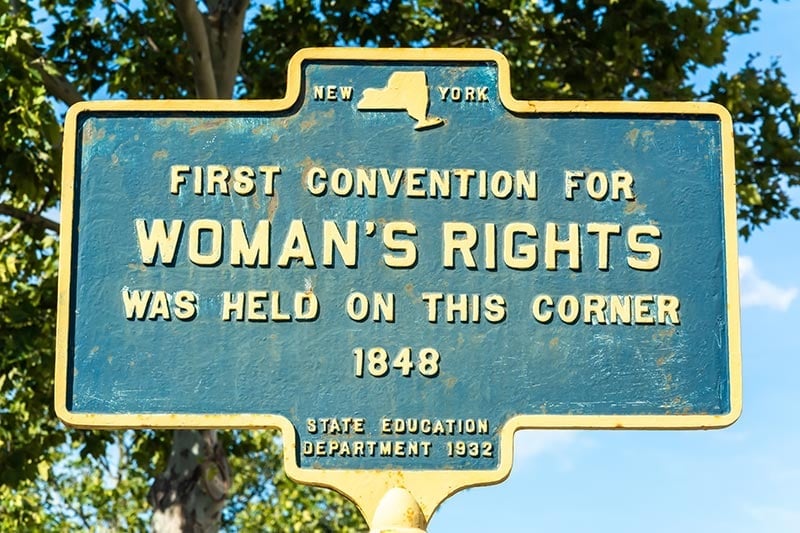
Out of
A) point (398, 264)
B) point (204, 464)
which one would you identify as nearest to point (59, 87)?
point (204, 464)

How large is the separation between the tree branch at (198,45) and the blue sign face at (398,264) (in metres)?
7.01

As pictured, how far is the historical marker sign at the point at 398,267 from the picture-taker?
13.6 ft

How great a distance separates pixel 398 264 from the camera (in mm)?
4281

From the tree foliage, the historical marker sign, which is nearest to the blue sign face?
the historical marker sign

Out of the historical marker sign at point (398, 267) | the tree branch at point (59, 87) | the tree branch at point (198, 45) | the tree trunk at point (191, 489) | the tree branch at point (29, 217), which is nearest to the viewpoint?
the historical marker sign at point (398, 267)

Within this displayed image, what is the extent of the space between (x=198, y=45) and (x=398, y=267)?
305 inches

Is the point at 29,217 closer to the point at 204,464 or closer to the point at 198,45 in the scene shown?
the point at 198,45

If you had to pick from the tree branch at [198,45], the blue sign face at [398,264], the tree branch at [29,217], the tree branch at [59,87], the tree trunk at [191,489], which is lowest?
the tree trunk at [191,489]

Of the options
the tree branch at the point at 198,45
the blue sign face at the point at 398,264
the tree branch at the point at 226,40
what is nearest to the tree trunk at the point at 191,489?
the tree branch at the point at 198,45

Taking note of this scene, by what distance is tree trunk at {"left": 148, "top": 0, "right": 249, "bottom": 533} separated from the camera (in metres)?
12.2

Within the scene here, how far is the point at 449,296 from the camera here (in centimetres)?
424

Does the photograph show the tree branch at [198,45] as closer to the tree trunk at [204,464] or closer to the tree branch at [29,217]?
the tree trunk at [204,464]

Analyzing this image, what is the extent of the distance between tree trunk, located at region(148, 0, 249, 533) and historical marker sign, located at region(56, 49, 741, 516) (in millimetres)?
7802

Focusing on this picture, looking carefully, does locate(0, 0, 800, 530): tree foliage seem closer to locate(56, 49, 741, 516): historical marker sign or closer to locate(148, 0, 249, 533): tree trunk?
locate(148, 0, 249, 533): tree trunk
